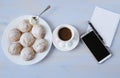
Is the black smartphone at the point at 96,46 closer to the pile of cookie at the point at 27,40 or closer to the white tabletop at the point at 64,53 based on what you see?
the white tabletop at the point at 64,53

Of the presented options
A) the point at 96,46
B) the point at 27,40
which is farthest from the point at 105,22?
the point at 27,40

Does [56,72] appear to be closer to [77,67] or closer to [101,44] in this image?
[77,67]

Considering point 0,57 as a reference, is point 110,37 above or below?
below

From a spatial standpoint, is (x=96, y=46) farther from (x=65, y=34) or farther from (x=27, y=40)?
(x=27, y=40)

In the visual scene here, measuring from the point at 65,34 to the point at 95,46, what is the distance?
0.12 metres

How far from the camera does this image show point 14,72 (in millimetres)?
808

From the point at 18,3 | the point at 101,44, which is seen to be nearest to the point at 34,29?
the point at 18,3

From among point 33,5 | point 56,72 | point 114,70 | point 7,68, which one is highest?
point 33,5

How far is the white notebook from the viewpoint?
0.81 meters

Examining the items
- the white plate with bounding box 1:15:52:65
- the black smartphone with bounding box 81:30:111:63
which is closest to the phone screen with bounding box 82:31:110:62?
the black smartphone with bounding box 81:30:111:63

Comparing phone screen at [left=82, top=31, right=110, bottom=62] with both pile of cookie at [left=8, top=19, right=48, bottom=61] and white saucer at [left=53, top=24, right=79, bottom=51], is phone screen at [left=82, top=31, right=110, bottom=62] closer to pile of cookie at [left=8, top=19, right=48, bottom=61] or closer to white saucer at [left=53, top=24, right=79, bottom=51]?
white saucer at [left=53, top=24, right=79, bottom=51]

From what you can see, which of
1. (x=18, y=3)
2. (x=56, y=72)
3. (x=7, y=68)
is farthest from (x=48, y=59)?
(x=18, y=3)

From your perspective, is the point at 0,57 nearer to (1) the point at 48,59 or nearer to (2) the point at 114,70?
(1) the point at 48,59

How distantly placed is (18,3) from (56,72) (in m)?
0.32
